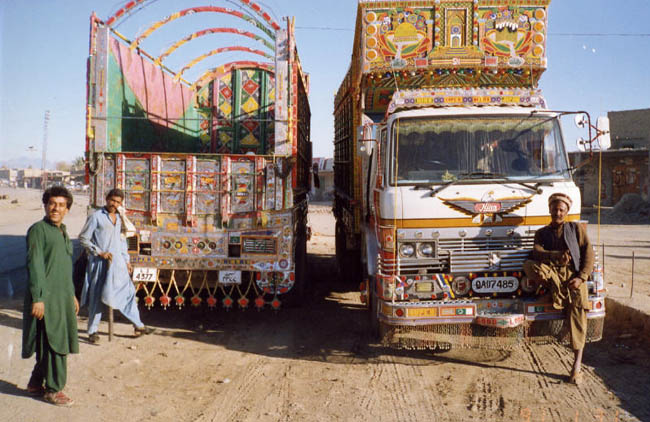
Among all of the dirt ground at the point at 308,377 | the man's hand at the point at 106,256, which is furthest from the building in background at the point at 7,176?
the dirt ground at the point at 308,377

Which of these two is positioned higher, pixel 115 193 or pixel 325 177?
pixel 325 177

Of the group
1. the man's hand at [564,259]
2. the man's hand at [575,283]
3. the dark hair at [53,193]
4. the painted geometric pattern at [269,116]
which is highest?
the painted geometric pattern at [269,116]

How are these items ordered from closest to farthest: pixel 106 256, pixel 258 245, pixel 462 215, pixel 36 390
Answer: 1. pixel 36 390
2. pixel 462 215
3. pixel 106 256
4. pixel 258 245

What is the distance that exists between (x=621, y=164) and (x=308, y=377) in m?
27.9

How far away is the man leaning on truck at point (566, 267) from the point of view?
4.32 metres

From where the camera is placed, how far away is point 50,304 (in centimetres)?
372

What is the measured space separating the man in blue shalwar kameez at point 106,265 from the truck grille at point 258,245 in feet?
4.33

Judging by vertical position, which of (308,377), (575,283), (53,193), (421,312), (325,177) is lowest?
(308,377)

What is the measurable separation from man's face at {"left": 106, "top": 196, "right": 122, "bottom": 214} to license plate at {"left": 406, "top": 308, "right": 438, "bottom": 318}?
10.8 ft

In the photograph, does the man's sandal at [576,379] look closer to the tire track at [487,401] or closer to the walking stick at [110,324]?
the tire track at [487,401]

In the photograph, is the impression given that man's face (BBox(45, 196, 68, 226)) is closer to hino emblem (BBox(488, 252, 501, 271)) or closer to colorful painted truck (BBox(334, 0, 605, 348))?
colorful painted truck (BBox(334, 0, 605, 348))

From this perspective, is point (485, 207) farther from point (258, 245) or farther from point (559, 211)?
point (258, 245)

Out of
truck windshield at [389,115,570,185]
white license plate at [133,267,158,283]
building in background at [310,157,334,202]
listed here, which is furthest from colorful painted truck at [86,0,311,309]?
building in background at [310,157,334,202]

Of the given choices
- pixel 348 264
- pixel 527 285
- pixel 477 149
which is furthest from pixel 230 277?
pixel 348 264
